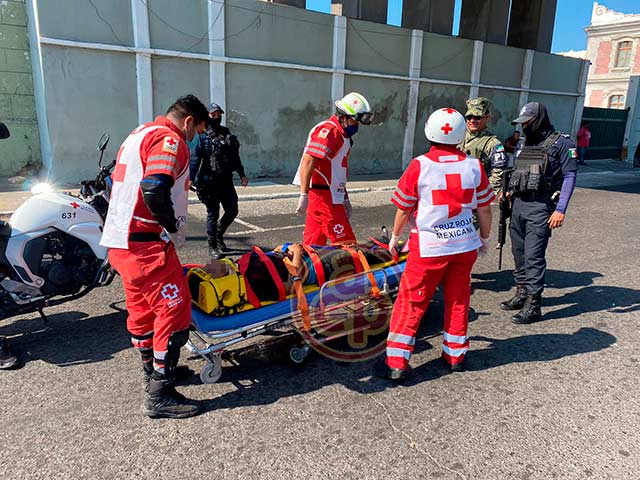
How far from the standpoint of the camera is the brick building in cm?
3972

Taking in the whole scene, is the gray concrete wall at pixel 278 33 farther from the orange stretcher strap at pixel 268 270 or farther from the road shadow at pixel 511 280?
the orange stretcher strap at pixel 268 270

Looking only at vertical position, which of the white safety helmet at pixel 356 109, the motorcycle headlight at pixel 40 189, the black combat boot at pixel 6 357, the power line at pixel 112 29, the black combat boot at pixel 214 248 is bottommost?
Answer: the black combat boot at pixel 6 357

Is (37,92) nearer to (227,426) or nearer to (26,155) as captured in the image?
(26,155)

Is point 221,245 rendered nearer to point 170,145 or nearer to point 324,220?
point 324,220

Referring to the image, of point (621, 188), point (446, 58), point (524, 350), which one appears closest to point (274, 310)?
point (524, 350)

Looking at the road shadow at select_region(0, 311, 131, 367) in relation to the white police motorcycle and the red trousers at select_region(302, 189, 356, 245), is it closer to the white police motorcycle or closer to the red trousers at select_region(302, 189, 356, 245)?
the white police motorcycle

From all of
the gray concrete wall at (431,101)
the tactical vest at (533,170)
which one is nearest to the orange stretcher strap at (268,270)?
the tactical vest at (533,170)

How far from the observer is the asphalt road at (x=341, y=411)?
2.55m

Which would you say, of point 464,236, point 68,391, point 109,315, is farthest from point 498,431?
point 109,315

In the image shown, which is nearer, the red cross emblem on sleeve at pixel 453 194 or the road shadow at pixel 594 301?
the red cross emblem on sleeve at pixel 453 194

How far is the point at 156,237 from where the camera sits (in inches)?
111

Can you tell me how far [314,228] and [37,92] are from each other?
10109 millimetres

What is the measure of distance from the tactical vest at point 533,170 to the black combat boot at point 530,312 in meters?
1.00

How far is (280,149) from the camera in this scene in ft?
46.8
